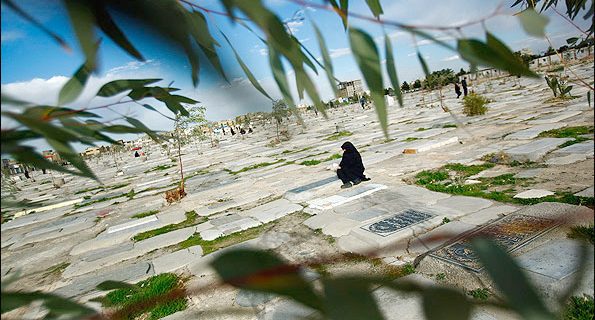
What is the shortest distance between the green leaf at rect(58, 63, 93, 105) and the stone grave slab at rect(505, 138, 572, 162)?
591 cm

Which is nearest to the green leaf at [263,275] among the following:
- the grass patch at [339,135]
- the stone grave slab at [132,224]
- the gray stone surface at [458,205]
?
the gray stone surface at [458,205]

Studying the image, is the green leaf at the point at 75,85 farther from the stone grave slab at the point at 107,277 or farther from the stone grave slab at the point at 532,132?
Result: the stone grave slab at the point at 532,132

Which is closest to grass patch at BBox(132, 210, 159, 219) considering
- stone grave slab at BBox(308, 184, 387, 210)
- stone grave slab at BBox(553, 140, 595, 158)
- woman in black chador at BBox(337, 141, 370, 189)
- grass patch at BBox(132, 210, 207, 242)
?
grass patch at BBox(132, 210, 207, 242)

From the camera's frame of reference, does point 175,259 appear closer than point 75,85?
No

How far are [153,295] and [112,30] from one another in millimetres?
2946

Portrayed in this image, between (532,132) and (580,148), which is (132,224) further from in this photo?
(532,132)

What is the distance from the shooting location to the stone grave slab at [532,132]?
6620mm

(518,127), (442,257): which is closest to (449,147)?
(518,127)

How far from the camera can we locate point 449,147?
743 cm

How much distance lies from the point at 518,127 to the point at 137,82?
8937 mm

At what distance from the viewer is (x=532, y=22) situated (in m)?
0.48

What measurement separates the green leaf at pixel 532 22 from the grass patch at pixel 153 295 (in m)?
2.73

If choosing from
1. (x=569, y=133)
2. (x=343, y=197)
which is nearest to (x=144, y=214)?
(x=343, y=197)

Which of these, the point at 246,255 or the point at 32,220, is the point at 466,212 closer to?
the point at 246,255
